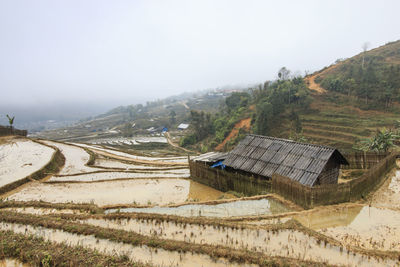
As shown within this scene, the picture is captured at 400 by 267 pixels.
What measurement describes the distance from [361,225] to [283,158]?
195 inches

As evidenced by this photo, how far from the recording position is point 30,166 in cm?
1809

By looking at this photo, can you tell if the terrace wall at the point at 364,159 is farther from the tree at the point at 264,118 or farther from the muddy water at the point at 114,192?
the tree at the point at 264,118

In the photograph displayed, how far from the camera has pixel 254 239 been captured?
7.67m

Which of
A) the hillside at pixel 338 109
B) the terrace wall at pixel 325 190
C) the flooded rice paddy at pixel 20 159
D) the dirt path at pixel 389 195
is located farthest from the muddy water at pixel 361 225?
the hillside at pixel 338 109

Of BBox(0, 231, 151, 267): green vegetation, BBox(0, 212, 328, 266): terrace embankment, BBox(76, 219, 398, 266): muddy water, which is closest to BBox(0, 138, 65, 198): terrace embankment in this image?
BBox(0, 212, 328, 266): terrace embankment

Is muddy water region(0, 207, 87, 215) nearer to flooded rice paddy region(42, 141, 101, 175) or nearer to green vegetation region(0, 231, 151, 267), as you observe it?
green vegetation region(0, 231, 151, 267)

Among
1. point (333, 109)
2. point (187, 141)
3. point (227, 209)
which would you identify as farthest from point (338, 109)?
point (227, 209)

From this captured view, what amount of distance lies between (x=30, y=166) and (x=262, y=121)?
3374 centimetres

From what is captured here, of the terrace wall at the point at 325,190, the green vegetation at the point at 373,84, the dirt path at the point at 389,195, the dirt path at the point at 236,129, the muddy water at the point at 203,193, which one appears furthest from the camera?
the dirt path at the point at 236,129

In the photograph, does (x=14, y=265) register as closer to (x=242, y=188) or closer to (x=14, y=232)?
(x=14, y=232)

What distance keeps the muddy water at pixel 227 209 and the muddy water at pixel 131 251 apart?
265 centimetres

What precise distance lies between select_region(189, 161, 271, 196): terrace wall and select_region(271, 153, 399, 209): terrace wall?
30.3 inches

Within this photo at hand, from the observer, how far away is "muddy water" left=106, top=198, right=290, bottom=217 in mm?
9828

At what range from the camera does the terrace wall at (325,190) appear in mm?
9594
